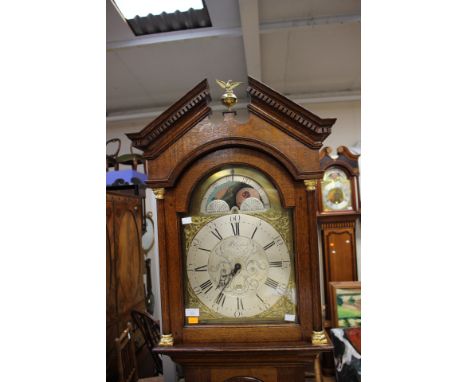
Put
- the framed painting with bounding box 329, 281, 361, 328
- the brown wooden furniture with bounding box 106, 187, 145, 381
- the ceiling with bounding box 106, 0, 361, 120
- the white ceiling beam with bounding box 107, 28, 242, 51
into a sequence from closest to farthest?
the ceiling with bounding box 106, 0, 361, 120 → the white ceiling beam with bounding box 107, 28, 242, 51 → the brown wooden furniture with bounding box 106, 187, 145, 381 → the framed painting with bounding box 329, 281, 361, 328

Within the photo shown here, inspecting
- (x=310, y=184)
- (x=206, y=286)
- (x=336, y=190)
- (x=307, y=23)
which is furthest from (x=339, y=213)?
A: (x=206, y=286)

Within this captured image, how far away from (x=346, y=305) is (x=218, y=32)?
2005 mm

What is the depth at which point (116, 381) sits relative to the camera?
5.29ft

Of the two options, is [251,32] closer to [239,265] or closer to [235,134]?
[235,134]

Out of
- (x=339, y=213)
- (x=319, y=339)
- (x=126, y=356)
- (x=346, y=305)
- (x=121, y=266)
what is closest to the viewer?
(x=319, y=339)

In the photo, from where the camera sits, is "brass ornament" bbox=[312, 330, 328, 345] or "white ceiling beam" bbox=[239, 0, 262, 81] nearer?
"brass ornament" bbox=[312, 330, 328, 345]

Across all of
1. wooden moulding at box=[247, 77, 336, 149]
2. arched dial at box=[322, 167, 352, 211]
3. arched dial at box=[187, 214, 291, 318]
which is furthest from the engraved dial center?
arched dial at box=[322, 167, 352, 211]

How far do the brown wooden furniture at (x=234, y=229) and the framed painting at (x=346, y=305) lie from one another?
4.42ft

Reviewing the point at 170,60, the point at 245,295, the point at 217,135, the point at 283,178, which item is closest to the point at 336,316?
the point at 245,295

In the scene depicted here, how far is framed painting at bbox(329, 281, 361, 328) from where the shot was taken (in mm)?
1959

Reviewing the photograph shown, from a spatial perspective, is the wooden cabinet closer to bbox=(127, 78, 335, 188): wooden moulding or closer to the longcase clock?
the longcase clock

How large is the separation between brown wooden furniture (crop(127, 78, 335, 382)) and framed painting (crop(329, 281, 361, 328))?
1.35 meters

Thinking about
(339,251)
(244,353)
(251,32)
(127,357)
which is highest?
(251,32)

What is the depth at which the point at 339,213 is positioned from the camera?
2162 millimetres
